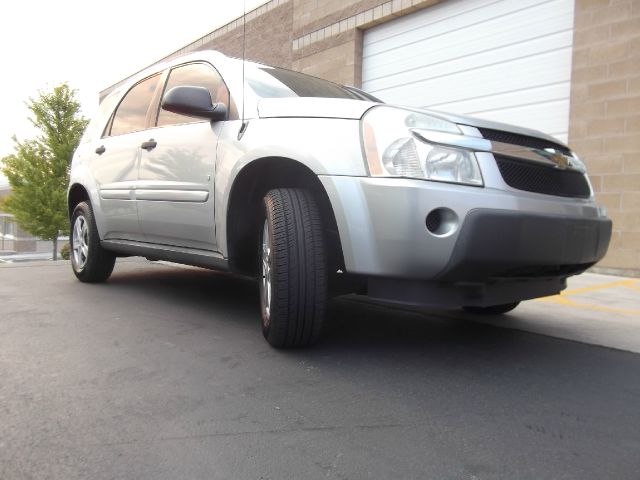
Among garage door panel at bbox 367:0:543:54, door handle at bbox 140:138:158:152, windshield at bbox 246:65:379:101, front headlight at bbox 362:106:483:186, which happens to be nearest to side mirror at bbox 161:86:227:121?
windshield at bbox 246:65:379:101

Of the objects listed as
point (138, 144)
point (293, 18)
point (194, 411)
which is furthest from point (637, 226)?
point (293, 18)

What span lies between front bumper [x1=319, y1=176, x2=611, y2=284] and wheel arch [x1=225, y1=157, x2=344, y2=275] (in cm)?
30

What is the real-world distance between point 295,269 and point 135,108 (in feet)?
8.57

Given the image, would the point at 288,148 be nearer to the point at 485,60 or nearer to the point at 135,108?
the point at 135,108

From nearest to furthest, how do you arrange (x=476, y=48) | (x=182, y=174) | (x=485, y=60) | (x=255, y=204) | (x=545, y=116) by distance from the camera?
(x=255, y=204)
(x=182, y=174)
(x=545, y=116)
(x=485, y=60)
(x=476, y=48)

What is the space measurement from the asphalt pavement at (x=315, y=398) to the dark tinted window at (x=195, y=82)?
1.35m

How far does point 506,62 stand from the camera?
25.1ft

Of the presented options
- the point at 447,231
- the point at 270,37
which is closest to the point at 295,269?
the point at 447,231

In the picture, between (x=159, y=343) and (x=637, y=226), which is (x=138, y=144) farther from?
(x=637, y=226)

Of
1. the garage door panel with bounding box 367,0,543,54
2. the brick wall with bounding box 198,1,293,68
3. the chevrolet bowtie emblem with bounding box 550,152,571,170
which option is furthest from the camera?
the brick wall with bounding box 198,1,293,68

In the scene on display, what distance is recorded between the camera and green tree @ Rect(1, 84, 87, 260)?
20969 millimetres

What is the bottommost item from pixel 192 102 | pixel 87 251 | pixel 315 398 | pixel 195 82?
pixel 315 398

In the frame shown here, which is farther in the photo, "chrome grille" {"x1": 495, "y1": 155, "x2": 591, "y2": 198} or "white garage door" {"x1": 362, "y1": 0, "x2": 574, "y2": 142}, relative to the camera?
"white garage door" {"x1": 362, "y1": 0, "x2": 574, "y2": 142}

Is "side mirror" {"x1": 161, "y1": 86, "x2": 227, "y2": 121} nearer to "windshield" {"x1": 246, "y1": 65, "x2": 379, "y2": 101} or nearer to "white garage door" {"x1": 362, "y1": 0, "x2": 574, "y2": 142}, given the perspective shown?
"windshield" {"x1": 246, "y1": 65, "x2": 379, "y2": 101}
